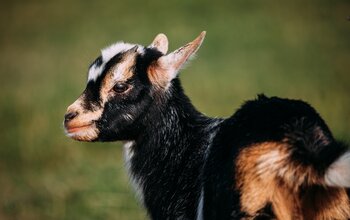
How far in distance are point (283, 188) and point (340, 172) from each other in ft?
1.23

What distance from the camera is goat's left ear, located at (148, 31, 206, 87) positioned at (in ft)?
21.4

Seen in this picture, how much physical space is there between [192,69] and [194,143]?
13382mm

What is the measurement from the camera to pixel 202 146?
20.4 feet

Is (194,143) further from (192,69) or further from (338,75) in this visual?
(192,69)

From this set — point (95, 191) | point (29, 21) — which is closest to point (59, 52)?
point (29, 21)

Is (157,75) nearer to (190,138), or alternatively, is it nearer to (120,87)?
(120,87)

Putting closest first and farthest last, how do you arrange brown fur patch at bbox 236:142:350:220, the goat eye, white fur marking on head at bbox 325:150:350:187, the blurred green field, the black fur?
white fur marking on head at bbox 325:150:350:187
brown fur patch at bbox 236:142:350:220
the black fur
the goat eye
the blurred green field

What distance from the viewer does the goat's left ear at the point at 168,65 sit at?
652cm

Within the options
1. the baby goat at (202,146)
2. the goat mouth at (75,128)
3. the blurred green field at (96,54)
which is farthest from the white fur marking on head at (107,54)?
the blurred green field at (96,54)

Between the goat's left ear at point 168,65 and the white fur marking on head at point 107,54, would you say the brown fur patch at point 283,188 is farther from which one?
the white fur marking on head at point 107,54

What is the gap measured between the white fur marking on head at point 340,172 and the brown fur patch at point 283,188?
7 centimetres

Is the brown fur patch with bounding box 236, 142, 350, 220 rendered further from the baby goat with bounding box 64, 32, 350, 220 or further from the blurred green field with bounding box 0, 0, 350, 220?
the blurred green field with bounding box 0, 0, 350, 220

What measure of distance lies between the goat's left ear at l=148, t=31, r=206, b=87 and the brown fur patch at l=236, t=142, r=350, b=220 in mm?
1611

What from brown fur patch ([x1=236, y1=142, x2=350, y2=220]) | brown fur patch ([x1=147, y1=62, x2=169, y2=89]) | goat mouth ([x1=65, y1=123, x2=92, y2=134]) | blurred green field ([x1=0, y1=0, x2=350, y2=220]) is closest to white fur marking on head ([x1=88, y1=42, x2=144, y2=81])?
brown fur patch ([x1=147, y1=62, x2=169, y2=89])
